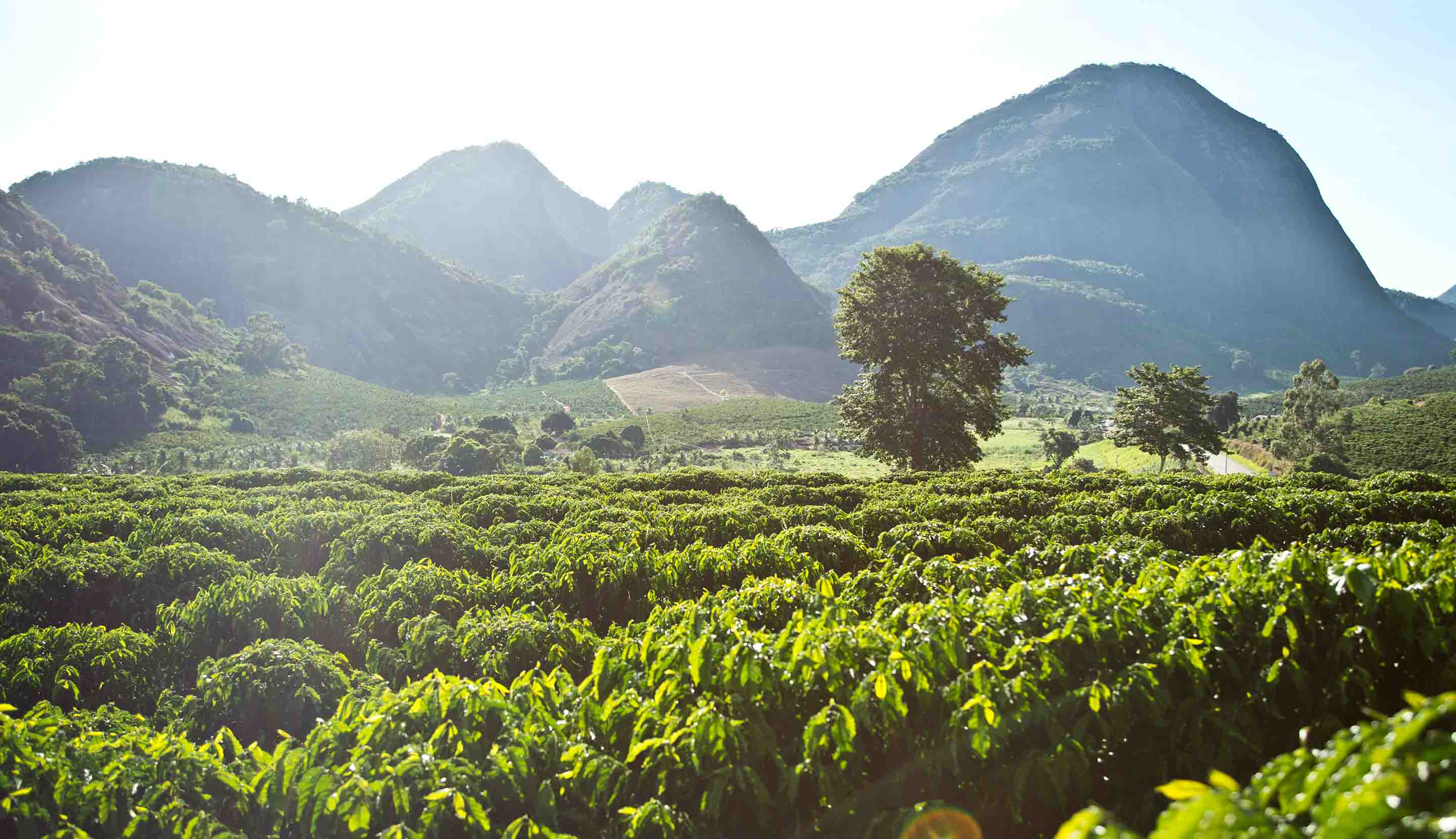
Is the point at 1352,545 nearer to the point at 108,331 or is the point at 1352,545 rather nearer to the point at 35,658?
the point at 35,658

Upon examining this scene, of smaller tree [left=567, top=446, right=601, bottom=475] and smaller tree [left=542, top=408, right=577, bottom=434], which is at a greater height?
smaller tree [left=542, top=408, right=577, bottom=434]

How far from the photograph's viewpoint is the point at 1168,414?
3872 centimetres

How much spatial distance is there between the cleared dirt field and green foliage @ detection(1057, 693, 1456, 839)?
126942 mm

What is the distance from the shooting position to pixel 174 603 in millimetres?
8102

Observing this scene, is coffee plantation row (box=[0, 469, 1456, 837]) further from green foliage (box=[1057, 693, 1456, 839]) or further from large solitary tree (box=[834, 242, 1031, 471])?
large solitary tree (box=[834, 242, 1031, 471])

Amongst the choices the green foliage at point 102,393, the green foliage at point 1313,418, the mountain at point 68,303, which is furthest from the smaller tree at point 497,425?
the green foliage at point 1313,418

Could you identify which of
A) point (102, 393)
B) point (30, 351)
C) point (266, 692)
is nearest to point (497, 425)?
point (102, 393)

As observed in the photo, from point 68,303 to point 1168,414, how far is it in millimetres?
141202

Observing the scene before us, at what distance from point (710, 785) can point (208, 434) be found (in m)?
108

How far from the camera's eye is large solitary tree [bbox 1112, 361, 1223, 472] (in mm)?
38688

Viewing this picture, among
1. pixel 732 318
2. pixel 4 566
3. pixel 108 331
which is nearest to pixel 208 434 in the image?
pixel 108 331

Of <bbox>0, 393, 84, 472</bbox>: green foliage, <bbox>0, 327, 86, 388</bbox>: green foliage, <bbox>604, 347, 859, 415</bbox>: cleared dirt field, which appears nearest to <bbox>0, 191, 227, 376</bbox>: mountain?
<bbox>0, 327, 86, 388</bbox>: green foliage

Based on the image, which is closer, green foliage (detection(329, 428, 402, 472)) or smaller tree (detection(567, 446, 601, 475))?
smaller tree (detection(567, 446, 601, 475))

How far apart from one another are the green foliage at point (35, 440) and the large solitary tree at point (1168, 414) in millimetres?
90099
